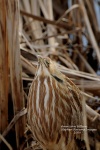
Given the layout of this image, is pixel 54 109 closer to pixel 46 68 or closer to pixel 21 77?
pixel 46 68

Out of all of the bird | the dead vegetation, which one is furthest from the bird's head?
the dead vegetation

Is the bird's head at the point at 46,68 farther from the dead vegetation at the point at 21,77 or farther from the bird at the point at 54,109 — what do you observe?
the dead vegetation at the point at 21,77

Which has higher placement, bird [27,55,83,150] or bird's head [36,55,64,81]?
bird's head [36,55,64,81]

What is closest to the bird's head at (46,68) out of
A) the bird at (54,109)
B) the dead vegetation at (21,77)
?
the bird at (54,109)

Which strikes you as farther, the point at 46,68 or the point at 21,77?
the point at 21,77

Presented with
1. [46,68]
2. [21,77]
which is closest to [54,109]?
[46,68]

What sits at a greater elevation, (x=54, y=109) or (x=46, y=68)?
(x=46, y=68)

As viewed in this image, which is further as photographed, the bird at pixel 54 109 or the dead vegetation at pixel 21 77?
the dead vegetation at pixel 21 77

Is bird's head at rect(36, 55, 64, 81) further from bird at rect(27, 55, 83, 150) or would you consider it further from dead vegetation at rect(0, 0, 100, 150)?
dead vegetation at rect(0, 0, 100, 150)

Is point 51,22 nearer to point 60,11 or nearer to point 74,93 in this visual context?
point 60,11
